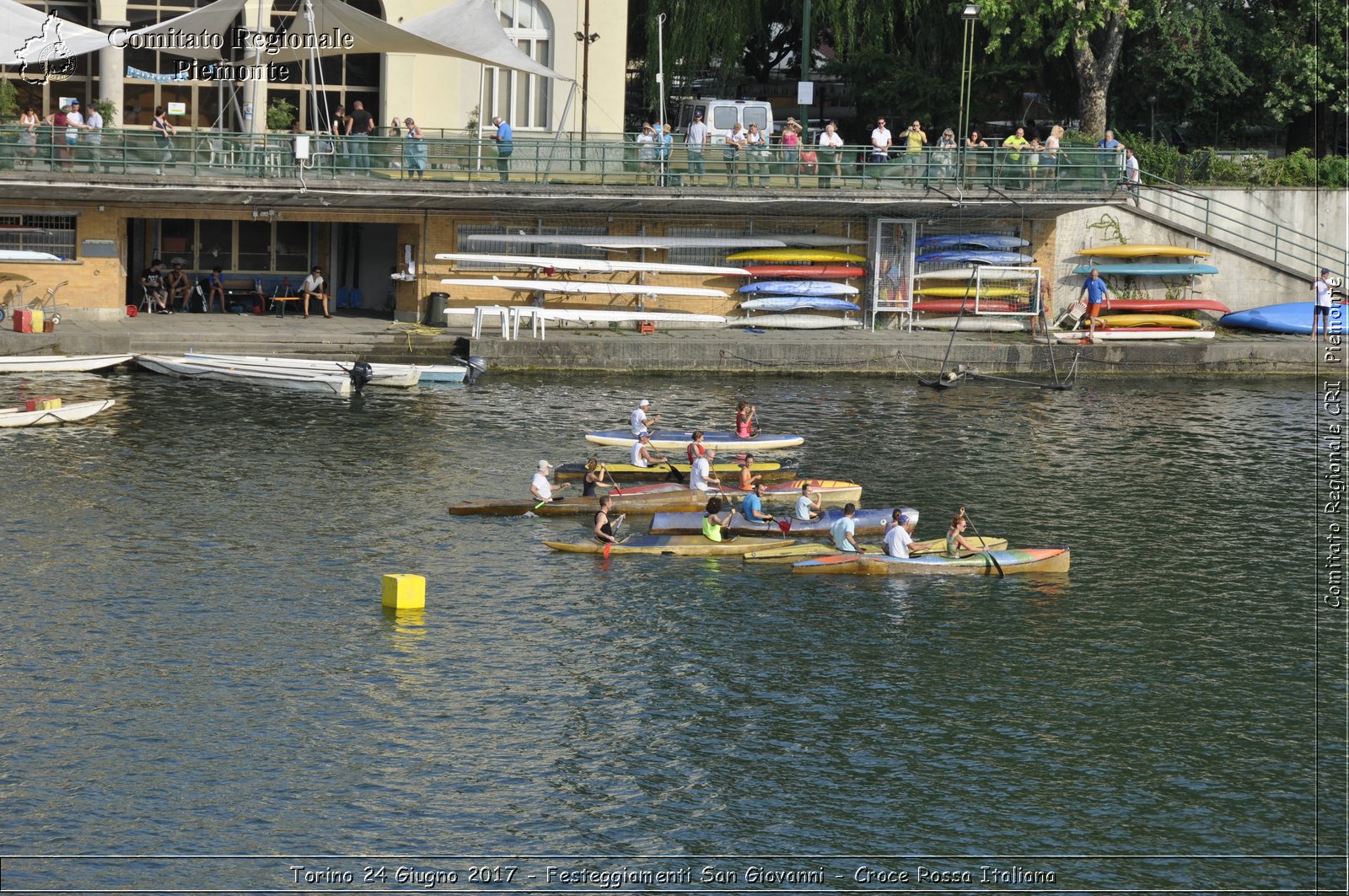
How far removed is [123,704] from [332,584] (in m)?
5.06

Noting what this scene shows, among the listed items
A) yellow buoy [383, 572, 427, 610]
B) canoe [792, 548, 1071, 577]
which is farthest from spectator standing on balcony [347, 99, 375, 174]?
yellow buoy [383, 572, 427, 610]

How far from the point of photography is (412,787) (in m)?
17.5

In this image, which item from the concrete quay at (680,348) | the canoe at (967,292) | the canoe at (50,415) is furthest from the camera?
the canoe at (967,292)

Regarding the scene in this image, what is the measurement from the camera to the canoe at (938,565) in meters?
25.8

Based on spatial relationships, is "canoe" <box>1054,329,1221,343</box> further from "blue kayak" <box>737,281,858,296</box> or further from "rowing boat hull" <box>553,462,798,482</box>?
"rowing boat hull" <box>553,462,798,482</box>

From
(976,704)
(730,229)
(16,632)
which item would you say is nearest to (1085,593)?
(976,704)

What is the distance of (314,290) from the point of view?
45.5 metres

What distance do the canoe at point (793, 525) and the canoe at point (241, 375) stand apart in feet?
41.2

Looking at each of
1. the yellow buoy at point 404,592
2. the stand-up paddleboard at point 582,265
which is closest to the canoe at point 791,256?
the stand-up paddleboard at point 582,265

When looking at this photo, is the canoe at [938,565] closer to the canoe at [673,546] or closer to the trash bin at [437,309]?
the canoe at [673,546]

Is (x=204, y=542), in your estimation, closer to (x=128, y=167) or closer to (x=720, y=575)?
(x=720, y=575)

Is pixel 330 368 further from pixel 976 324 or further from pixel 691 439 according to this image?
A: pixel 976 324

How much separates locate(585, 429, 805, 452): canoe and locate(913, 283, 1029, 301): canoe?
14.0 meters

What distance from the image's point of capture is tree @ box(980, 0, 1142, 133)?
47.4m
